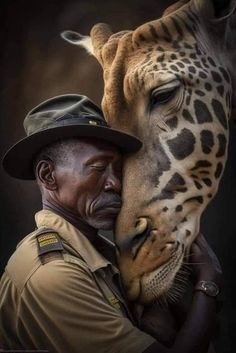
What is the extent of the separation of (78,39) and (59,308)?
111 centimetres

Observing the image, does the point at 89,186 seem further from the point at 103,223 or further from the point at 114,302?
the point at 114,302

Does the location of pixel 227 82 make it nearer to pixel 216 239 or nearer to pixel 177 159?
pixel 177 159

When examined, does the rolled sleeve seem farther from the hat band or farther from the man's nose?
the hat band

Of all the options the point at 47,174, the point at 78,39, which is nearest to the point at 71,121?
the point at 47,174

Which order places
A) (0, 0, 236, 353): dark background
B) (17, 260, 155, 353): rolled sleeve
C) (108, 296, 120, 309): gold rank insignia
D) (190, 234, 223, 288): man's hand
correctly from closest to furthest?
(17, 260, 155, 353): rolled sleeve < (108, 296, 120, 309): gold rank insignia < (190, 234, 223, 288): man's hand < (0, 0, 236, 353): dark background

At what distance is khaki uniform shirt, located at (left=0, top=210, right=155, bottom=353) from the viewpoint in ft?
6.15

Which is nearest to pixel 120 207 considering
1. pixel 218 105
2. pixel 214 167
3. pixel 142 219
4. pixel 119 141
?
pixel 142 219

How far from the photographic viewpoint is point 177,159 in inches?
85.7

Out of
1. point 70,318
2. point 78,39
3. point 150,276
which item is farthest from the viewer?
point 78,39

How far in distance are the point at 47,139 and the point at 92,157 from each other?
169mm

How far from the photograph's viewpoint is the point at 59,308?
1.88 metres

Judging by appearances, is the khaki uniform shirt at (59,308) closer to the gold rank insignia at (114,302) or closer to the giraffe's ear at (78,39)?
the gold rank insignia at (114,302)

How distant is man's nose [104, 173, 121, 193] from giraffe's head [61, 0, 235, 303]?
28 millimetres

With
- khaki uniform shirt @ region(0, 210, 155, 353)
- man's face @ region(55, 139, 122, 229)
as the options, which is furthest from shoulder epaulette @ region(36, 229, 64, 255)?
man's face @ region(55, 139, 122, 229)
